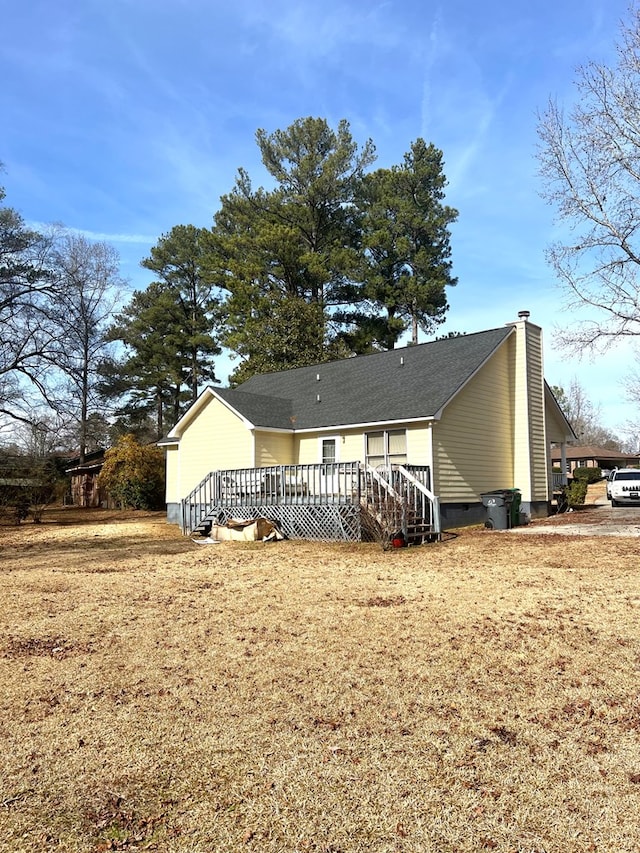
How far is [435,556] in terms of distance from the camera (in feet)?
40.1

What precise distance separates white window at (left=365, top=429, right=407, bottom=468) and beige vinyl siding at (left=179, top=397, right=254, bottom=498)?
4.08 metres

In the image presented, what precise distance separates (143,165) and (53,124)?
2.24 meters

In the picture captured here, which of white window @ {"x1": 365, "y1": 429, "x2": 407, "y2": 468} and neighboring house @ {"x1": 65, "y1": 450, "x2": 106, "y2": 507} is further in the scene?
neighboring house @ {"x1": 65, "y1": 450, "x2": 106, "y2": 507}

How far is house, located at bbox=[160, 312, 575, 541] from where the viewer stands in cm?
1516

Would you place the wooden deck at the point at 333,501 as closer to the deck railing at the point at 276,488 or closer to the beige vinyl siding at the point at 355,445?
the deck railing at the point at 276,488

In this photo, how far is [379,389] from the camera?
65.3ft

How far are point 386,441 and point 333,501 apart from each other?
3.63m

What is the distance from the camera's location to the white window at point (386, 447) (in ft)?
57.6

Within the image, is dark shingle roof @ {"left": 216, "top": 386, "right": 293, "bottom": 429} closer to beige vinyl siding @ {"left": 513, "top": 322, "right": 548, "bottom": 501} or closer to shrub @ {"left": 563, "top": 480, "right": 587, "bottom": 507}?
beige vinyl siding @ {"left": 513, "top": 322, "right": 548, "bottom": 501}

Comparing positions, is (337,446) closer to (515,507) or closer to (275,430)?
(275,430)

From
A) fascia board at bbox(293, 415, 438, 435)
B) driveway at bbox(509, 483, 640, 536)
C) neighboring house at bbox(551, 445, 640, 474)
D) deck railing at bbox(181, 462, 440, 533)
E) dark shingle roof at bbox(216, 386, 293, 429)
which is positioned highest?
dark shingle roof at bbox(216, 386, 293, 429)

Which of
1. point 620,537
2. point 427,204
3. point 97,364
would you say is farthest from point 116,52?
point 427,204

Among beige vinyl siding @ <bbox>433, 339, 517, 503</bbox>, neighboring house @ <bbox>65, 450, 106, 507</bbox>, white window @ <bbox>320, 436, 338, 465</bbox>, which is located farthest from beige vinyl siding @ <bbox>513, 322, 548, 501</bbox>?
neighboring house @ <bbox>65, 450, 106, 507</bbox>

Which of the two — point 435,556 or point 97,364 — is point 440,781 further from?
point 97,364
